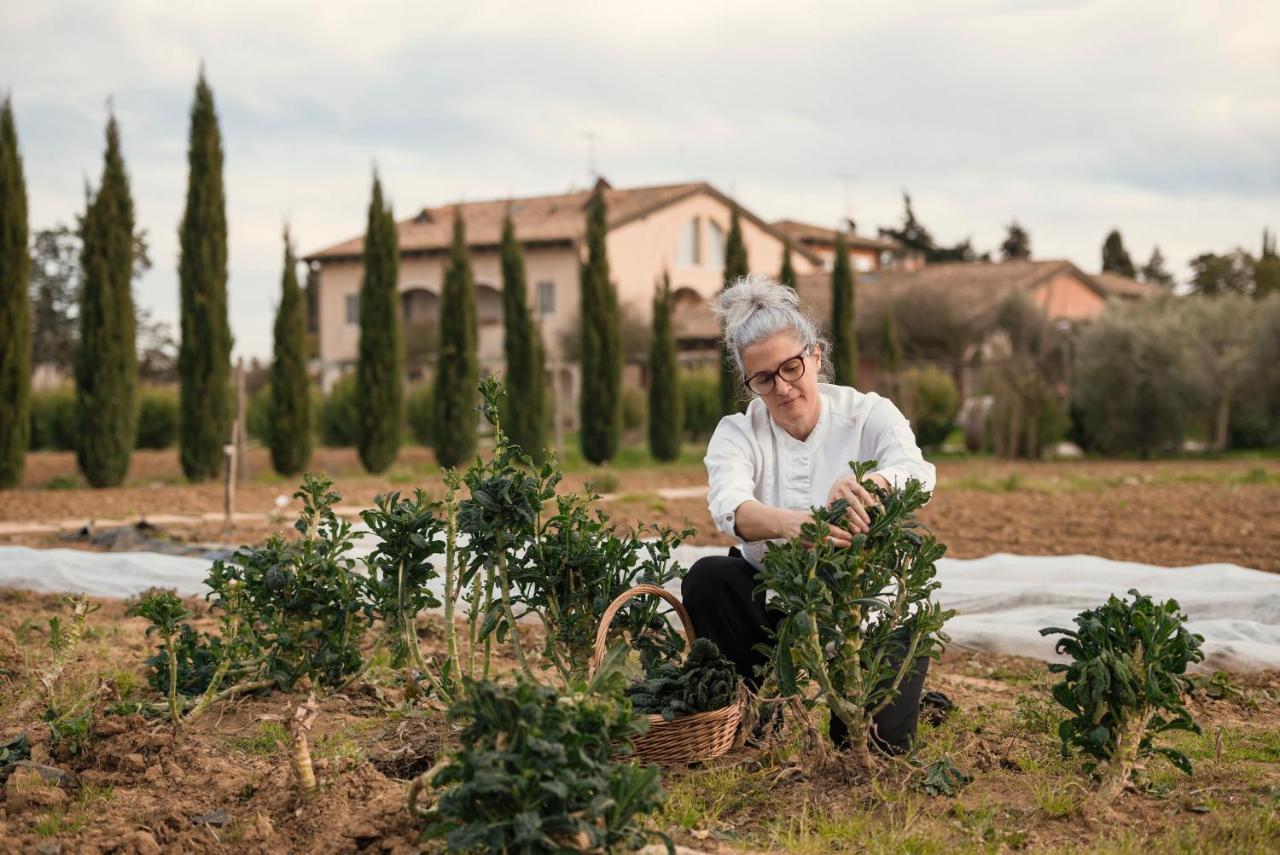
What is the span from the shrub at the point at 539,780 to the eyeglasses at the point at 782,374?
4.31 feet

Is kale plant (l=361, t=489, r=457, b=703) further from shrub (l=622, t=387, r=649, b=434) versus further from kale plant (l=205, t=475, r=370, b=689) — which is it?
shrub (l=622, t=387, r=649, b=434)

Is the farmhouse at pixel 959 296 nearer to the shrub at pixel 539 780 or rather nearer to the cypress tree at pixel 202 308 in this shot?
the cypress tree at pixel 202 308

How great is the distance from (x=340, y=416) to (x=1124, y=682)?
65.3ft

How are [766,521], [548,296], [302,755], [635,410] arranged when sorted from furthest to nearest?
1. [548,296]
2. [635,410]
3. [766,521]
4. [302,755]

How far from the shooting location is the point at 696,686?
3344 mm

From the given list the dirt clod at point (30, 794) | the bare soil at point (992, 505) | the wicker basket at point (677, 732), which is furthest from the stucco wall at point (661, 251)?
the dirt clod at point (30, 794)

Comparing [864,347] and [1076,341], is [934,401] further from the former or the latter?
[864,347]

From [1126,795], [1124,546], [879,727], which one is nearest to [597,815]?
[879,727]

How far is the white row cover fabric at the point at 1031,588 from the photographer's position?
4.93 meters

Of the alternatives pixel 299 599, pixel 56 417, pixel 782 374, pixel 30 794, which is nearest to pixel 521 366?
pixel 56 417

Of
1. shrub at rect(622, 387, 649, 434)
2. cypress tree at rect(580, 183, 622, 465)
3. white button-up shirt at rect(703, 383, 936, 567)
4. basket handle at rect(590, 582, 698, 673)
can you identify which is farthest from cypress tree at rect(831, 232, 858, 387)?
basket handle at rect(590, 582, 698, 673)

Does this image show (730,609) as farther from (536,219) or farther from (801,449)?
(536,219)

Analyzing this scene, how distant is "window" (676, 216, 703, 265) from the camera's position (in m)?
32.7

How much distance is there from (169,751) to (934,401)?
61.0ft
